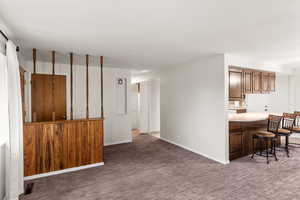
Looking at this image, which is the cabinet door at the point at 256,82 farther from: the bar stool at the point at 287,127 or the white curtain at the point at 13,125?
the white curtain at the point at 13,125

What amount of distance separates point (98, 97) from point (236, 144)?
4.03m

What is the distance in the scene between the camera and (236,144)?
3.90 m

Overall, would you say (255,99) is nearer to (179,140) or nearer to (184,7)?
(179,140)

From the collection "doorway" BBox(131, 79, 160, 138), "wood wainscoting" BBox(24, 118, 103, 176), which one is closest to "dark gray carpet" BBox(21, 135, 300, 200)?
"wood wainscoting" BBox(24, 118, 103, 176)

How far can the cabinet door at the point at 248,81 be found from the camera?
4.37 meters

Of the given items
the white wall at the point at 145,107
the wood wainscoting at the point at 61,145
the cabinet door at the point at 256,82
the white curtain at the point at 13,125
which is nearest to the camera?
the white curtain at the point at 13,125

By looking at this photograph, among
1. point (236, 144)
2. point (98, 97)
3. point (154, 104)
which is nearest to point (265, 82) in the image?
point (236, 144)

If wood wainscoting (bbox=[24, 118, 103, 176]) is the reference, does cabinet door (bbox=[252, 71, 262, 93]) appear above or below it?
above

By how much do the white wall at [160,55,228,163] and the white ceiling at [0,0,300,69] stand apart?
0.75m

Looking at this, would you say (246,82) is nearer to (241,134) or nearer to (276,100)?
(241,134)

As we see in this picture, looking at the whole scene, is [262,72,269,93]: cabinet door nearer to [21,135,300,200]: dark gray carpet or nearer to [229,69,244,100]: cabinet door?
[229,69,244,100]: cabinet door

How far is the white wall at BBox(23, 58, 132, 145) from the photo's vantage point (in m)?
4.77

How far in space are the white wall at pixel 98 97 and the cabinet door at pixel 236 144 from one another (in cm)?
315

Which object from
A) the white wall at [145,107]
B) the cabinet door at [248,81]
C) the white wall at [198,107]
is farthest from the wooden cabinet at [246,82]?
the white wall at [145,107]
